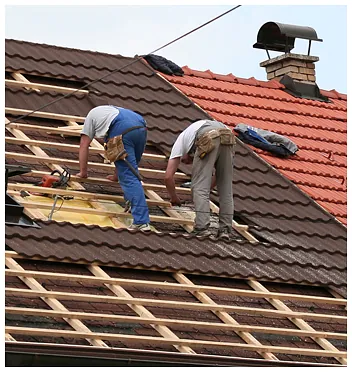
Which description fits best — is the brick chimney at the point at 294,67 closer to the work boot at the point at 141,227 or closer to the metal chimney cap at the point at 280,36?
the metal chimney cap at the point at 280,36

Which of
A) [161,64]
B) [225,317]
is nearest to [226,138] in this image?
[225,317]

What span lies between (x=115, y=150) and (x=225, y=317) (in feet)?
6.85

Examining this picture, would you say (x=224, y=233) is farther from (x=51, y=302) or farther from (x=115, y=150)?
(x=51, y=302)

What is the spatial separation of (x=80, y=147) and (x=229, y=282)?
1894mm

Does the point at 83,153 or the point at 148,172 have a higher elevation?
the point at 83,153

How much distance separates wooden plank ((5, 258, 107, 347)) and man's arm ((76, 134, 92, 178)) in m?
1.89

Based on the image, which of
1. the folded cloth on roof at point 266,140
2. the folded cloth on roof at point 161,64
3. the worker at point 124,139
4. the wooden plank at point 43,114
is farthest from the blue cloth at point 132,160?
the folded cloth on roof at point 161,64

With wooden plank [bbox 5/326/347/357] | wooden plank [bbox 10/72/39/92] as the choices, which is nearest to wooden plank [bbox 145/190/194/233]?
wooden plank [bbox 10/72/39/92]

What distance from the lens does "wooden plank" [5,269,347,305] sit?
33.5 feet

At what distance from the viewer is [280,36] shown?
17547 millimetres

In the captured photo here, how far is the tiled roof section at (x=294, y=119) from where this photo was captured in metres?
13.9

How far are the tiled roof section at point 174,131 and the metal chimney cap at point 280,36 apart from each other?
300cm

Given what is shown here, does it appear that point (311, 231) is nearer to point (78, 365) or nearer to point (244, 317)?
point (244, 317)

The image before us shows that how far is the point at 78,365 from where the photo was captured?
891cm
